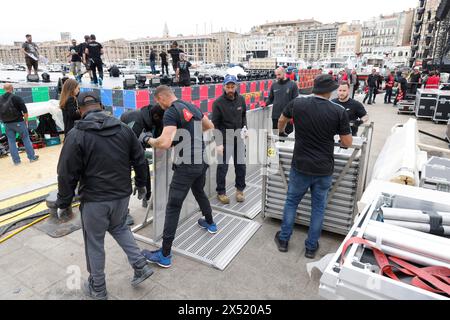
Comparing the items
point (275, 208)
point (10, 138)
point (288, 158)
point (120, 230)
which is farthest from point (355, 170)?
point (10, 138)

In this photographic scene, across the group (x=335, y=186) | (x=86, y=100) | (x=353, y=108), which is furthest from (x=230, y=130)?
(x=86, y=100)

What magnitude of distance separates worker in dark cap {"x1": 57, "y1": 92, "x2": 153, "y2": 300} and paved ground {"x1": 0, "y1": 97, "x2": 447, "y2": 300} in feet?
1.21

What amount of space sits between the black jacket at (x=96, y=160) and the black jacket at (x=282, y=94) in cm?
405

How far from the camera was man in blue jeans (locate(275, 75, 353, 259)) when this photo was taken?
9.52 ft

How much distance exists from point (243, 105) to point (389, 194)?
2.57m

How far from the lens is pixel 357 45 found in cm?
11494

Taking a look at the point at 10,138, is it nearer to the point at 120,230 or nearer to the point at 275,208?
the point at 120,230

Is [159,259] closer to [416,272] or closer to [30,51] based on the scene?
[416,272]

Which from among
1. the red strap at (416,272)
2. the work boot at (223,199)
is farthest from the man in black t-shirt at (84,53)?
the red strap at (416,272)

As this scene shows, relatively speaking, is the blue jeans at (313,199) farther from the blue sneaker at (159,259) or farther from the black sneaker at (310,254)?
the blue sneaker at (159,259)

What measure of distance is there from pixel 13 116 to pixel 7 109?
6.8 inches

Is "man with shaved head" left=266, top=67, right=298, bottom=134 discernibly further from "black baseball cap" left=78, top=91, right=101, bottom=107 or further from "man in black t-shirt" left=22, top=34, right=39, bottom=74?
"man in black t-shirt" left=22, top=34, right=39, bottom=74

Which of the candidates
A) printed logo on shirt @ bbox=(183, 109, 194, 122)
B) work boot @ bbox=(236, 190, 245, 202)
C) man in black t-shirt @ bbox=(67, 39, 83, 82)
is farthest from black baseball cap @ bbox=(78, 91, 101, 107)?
man in black t-shirt @ bbox=(67, 39, 83, 82)

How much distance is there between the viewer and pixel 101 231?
2.55 metres
